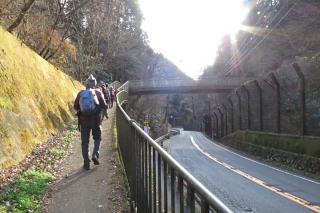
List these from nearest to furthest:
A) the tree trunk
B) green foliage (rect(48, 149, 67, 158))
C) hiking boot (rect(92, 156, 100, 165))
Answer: hiking boot (rect(92, 156, 100, 165))
green foliage (rect(48, 149, 67, 158))
the tree trunk

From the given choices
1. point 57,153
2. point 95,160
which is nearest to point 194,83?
point 57,153

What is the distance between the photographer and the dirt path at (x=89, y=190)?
4.78 metres

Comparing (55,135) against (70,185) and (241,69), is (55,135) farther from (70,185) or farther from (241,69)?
(241,69)

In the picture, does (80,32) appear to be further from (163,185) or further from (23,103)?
(163,185)

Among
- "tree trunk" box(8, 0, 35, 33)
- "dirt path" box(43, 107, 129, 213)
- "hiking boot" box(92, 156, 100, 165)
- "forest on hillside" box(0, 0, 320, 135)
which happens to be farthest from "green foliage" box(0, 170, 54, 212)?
"forest on hillside" box(0, 0, 320, 135)

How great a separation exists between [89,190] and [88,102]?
1.97 meters

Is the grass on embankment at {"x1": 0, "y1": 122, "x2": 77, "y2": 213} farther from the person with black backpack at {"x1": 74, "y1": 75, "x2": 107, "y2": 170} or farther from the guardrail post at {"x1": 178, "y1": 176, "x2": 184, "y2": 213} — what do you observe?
the guardrail post at {"x1": 178, "y1": 176, "x2": 184, "y2": 213}

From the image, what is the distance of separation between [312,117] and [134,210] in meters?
13.6

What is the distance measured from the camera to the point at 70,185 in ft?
18.9

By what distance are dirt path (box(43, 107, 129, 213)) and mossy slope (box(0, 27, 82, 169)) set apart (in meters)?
1.56

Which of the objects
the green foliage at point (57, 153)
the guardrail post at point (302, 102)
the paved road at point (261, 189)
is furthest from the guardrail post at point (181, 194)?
the guardrail post at point (302, 102)

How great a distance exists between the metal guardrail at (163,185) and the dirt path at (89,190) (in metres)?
0.68

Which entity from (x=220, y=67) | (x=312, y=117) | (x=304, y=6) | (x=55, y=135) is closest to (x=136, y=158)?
(x=55, y=135)

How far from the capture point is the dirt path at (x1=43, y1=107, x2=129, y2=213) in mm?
4779
